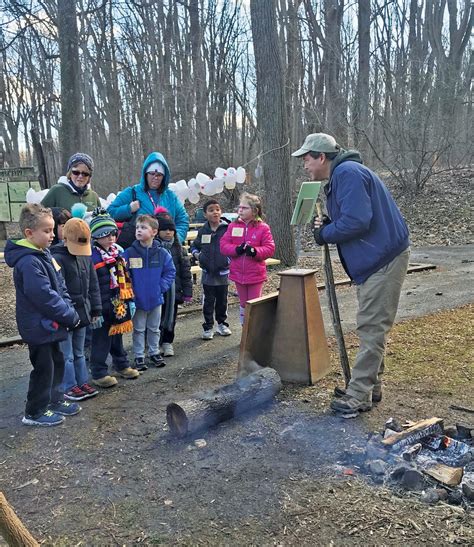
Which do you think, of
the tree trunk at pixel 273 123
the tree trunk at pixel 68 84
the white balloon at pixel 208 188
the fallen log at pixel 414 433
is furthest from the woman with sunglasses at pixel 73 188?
the white balloon at pixel 208 188

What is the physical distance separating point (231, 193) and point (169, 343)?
16.8m

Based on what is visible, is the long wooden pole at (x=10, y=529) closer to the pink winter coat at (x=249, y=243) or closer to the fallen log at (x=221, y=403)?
the fallen log at (x=221, y=403)

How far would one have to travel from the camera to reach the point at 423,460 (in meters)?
3.26

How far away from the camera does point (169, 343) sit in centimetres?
594

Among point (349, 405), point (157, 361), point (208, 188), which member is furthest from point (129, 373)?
point (208, 188)

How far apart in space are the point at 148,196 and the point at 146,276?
41.4 inches

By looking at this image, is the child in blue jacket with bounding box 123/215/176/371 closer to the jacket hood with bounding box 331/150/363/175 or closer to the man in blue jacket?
the man in blue jacket

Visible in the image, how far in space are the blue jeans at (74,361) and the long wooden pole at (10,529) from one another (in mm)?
2458

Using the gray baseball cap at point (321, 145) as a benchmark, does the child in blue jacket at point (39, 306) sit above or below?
below

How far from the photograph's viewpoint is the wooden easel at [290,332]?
15.8 ft

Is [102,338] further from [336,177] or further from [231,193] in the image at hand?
[231,193]

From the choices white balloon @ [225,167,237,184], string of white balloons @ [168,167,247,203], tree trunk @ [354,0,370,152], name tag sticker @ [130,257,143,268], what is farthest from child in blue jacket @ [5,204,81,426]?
tree trunk @ [354,0,370,152]

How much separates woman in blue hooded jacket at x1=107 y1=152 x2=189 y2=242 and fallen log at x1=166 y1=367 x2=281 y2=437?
224 cm

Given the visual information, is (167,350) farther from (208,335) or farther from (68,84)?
(68,84)
